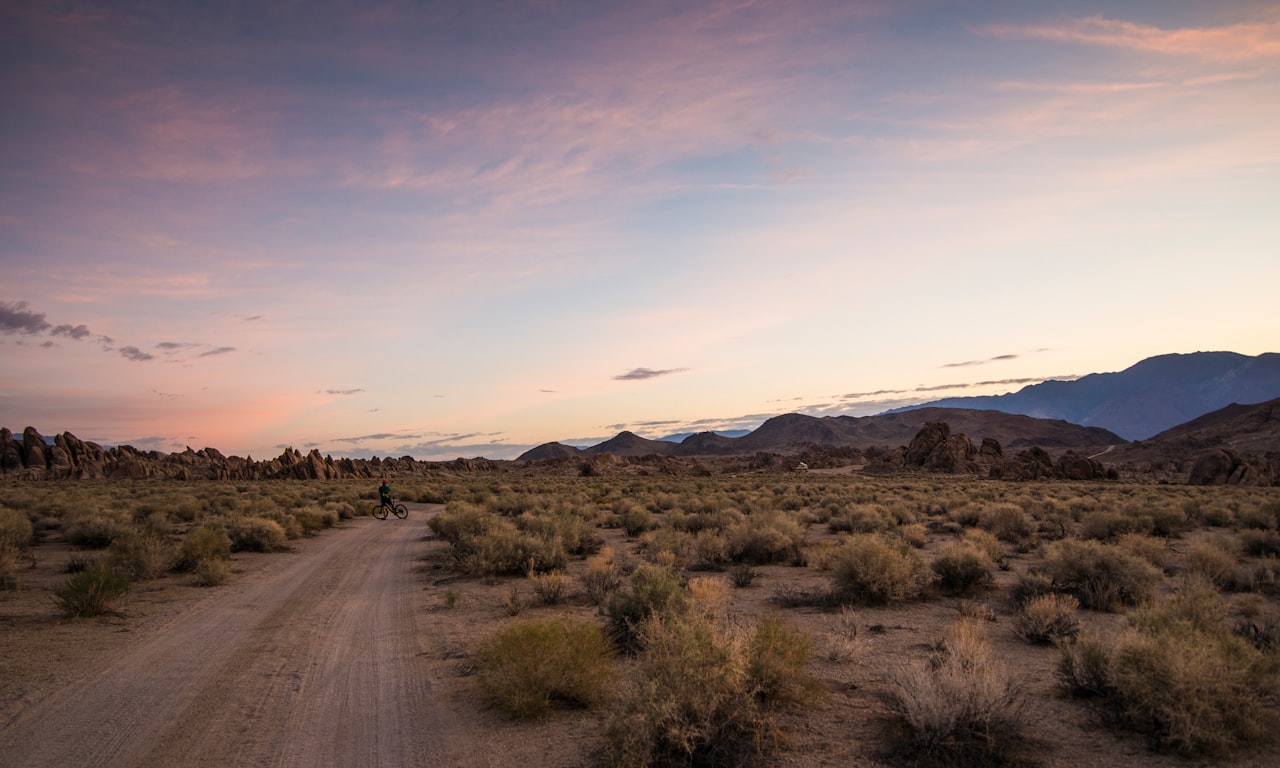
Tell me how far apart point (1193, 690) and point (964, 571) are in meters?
6.83

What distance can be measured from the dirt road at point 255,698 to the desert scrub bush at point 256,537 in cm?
801

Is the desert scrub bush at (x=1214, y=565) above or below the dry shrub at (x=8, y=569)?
below

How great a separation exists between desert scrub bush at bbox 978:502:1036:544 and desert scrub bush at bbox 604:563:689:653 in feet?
43.5

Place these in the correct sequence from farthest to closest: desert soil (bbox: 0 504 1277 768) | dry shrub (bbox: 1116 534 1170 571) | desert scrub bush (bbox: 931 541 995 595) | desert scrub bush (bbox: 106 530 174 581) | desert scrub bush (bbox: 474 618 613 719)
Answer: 1. desert scrub bush (bbox: 106 530 174 581)
2. dry shrub (bbox: 1116 534 1170 571)
3. desert scrub bush (bbox: 931 541 995 595)
4. desert scrub bush (bbox: 474 618 613 719)
5. desert soil (bbox: 0 504 1277 768)

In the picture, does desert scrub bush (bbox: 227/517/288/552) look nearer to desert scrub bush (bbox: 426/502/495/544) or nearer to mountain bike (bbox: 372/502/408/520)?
desert scrub bush (bbox: 426/502/495/544)

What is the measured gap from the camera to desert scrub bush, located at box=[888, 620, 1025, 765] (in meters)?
5.50

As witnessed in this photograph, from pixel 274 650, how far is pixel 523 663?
15.5 ft

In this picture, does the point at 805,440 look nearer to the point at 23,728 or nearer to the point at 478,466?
the point at 478,466

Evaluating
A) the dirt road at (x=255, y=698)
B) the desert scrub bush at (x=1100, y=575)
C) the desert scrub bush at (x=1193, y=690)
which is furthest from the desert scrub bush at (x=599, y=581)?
the desert scrub bush at (x=1100, y=575)

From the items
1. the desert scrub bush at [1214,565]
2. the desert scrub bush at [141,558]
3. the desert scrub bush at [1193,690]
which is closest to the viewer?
the desert scrub bush at [1193,690]

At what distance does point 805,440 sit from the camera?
180125 mm

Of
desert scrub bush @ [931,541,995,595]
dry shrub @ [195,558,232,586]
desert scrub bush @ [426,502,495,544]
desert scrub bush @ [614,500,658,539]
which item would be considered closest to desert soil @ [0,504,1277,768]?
dry shrub @ [195,558,232,586]

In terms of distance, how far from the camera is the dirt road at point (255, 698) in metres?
6.08

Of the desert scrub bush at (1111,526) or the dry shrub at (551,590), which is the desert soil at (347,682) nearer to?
the dry shrub at (551,590)
